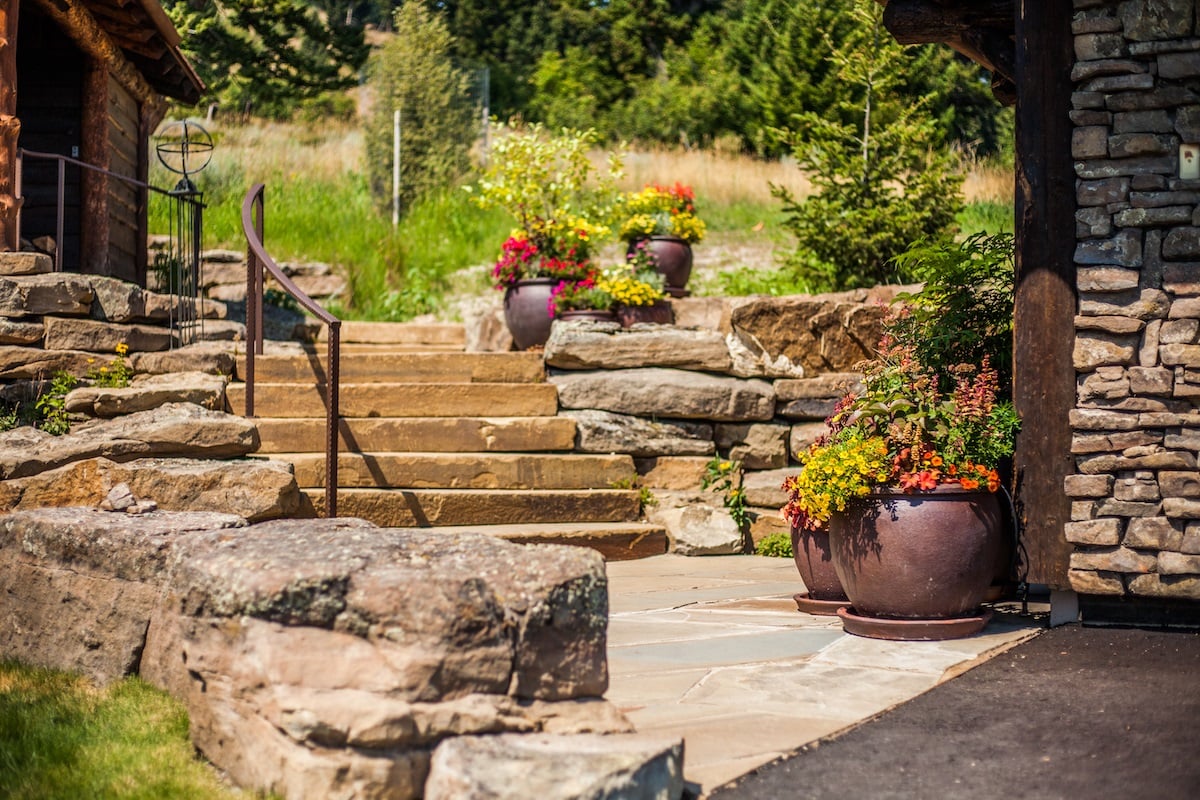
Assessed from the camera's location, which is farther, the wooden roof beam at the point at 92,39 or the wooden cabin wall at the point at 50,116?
the wooden cabin wall at the point at 50,116

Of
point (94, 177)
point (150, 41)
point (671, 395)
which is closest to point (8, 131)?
point (94, 177)

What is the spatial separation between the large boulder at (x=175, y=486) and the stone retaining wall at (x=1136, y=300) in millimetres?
3589

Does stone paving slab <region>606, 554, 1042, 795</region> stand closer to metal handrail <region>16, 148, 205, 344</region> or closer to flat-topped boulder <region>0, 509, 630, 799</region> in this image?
flat-topped boulder <region>0, 509, 630, 799</region>

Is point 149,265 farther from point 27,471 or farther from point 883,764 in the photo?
point 883,764

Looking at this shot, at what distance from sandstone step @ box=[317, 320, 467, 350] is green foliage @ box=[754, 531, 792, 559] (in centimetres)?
361

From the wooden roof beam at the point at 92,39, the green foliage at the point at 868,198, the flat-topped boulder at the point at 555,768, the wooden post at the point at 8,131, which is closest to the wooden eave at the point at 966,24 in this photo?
the flat-topped boulder at the point at 555,768

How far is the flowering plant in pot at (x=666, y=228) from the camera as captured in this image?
946cm

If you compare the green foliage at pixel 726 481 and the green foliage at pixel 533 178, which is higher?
the green foliage at pixel 533 178

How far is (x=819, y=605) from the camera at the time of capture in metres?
4.84

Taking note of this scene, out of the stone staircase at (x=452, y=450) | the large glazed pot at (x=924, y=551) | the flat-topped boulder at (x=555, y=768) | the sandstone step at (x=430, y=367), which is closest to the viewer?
the flat-topped boulder at (x=555, y=768)

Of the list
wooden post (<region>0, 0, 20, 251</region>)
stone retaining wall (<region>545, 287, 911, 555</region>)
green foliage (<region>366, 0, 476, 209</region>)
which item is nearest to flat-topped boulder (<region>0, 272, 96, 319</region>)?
wooden post (<region>0, 0, 20, 251</region>)

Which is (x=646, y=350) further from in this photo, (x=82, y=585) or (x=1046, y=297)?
(x=82, y=585)

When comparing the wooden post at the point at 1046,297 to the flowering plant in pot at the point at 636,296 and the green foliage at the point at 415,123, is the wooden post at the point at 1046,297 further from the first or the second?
the green foliage at the point at 415,123

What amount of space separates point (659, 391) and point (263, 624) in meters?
4.90
